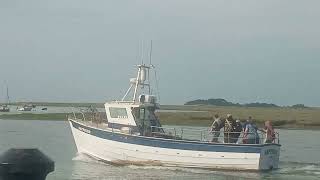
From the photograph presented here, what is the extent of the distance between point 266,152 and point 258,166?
802 millimetres

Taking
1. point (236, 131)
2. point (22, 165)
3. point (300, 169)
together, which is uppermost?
point (22, 165)

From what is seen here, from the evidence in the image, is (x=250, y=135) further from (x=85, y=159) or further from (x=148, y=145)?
(x=85, y=159)

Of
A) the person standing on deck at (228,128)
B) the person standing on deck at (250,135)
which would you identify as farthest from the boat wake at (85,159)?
the person standing on deck at (250,135)

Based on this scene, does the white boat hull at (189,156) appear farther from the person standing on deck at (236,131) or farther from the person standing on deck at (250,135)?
the person standing on deck at (236,131)

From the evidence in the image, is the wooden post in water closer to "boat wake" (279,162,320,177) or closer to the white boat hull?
the white boat hull

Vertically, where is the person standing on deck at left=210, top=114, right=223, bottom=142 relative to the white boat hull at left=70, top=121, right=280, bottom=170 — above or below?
above

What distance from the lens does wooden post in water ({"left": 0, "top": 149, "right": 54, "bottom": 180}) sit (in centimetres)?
516

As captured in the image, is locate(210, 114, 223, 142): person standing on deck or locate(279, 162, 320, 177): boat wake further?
locate(210, 114, 223, 142): person standing on deck

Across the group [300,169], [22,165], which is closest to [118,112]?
[300,169]

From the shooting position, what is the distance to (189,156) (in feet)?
92.1

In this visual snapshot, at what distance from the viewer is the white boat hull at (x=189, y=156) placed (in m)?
27.4

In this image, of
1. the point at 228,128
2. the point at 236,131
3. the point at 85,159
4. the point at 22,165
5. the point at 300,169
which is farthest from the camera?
the point at 85,159

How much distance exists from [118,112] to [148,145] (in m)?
2.89

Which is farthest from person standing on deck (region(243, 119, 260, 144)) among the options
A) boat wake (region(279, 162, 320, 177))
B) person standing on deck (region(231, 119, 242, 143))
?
boat wake (region(279, 162, 320, 177))
